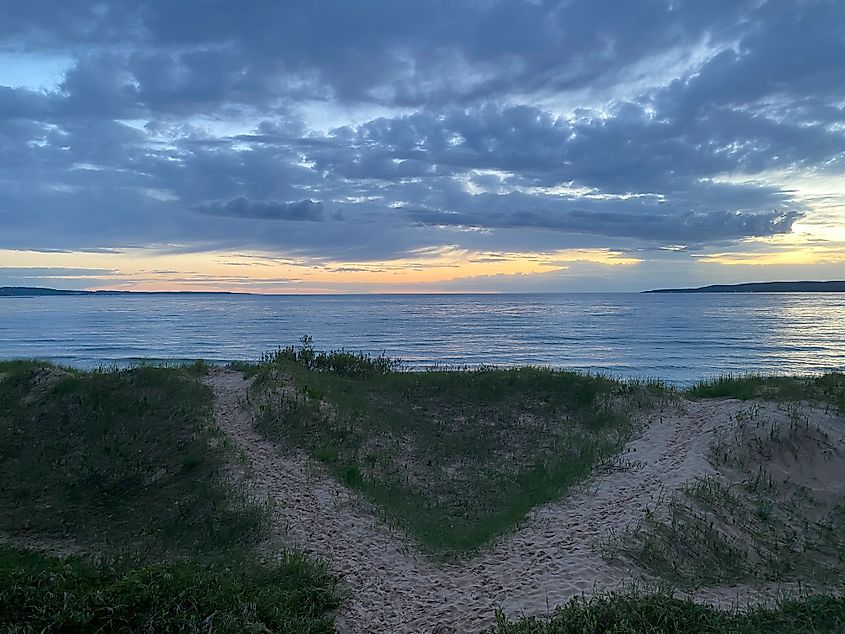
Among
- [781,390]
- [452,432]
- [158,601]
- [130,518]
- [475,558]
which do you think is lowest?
[475,558]

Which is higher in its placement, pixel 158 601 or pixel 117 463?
pixel 158 601

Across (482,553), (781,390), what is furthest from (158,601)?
(781,390)

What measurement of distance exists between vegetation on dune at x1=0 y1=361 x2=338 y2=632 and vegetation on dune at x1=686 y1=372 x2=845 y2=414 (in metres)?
13.0

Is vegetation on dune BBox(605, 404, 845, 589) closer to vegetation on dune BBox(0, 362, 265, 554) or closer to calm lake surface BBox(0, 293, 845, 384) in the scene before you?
vegetation on dune BBox(0, 362, 265, 554)

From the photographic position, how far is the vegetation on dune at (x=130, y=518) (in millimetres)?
6547

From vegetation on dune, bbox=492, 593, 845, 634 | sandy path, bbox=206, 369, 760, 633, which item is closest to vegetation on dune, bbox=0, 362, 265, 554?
sandy path, bbox=206, 369, 760, 633

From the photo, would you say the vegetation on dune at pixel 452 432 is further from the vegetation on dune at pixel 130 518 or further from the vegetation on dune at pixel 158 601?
the vegetation on dune at pixel 158 601

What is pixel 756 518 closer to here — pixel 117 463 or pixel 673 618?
pixel 673 618

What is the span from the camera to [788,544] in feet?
32.6

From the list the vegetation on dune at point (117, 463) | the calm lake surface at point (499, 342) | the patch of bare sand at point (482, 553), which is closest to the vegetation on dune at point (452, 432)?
the patch of bare sand at point (482, 553)

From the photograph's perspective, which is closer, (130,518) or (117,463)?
(130,518)

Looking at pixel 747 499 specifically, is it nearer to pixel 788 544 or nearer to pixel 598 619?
pixel 788 544

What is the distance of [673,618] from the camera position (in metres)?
6.80

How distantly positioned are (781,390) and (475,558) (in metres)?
11.2
